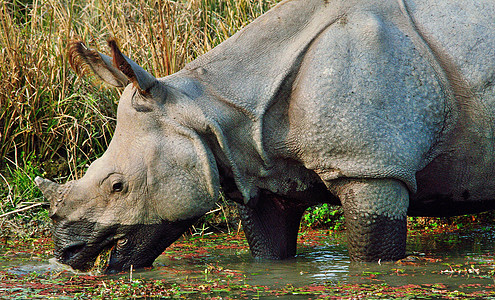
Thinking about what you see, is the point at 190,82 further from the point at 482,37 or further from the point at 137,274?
the point at 482,37

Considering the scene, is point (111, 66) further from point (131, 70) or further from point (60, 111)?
point (60, 111)

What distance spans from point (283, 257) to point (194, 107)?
1359mm

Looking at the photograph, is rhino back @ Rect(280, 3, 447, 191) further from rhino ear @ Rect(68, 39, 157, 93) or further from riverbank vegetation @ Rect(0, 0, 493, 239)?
riverbank vegetation @ Rect(0, 0, 493, 239)

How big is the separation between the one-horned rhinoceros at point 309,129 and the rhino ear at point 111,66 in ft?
0.03

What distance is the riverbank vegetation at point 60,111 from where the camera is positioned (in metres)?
6.60

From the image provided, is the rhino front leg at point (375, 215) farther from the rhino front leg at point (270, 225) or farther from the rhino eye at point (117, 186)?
the rhino eye at point (117, 186)

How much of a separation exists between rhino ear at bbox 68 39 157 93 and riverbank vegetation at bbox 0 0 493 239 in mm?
1957

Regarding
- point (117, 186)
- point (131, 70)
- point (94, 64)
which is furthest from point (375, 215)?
point (94, 64)

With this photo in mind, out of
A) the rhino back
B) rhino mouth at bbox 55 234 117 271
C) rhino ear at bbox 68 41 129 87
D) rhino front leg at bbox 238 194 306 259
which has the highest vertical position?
rhino ear at bbox 68 41 129 87

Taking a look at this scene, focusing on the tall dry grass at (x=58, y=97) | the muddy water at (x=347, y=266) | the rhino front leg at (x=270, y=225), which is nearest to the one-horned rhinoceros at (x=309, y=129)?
the muddy water at (x=347, y=266)

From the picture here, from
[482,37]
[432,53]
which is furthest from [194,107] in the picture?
[482,37]

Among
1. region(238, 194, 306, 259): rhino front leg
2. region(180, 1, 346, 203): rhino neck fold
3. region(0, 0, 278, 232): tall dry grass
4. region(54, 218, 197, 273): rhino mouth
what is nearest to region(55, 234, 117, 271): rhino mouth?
region(54, 218, 197, 273): rhino mouth

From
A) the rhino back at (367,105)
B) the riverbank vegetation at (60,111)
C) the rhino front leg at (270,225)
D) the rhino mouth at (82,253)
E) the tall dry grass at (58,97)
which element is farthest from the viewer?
the tall dry grass at (58,97)

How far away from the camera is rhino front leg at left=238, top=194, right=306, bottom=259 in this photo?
512cm
